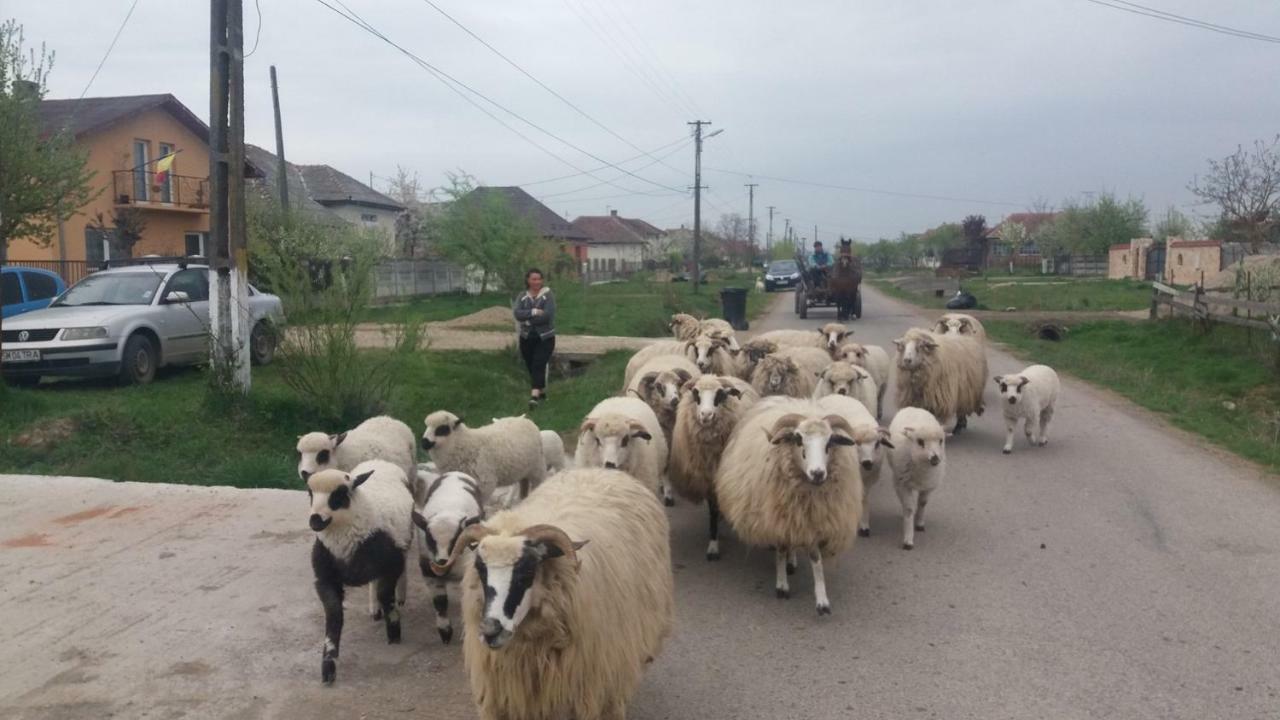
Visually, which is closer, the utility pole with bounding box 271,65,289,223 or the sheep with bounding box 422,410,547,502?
the sheep with bounding box 422,410,547,502

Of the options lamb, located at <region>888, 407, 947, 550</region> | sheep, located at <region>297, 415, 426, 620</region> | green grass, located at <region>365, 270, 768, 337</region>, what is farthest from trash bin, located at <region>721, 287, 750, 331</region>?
sheep, located at <region>297, 415, 426, 620</region>

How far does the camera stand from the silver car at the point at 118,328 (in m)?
12.7

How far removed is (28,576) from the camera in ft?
20.7

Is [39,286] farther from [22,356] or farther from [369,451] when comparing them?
[369,451]

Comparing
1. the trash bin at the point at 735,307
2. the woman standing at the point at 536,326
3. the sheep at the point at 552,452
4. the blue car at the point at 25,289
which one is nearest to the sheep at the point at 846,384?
the sheep at the point at 552,452

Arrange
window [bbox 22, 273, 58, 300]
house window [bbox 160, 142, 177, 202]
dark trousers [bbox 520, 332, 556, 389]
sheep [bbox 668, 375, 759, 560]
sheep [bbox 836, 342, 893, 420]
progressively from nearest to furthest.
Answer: sheep [bbox 668, 375, 759, 560] → sheep [bbox 836, 342, 893, 420] → dark trousers [bbox 520, 332, 556, 389] → window [bbox 22, 273, 58, 300] → house window [bbox 160, 142, 177, 202]

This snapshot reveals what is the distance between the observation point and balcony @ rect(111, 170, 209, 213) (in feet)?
104

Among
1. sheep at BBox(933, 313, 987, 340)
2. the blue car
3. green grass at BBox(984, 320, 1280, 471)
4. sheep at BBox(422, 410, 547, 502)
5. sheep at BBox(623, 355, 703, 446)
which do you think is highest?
the blue car

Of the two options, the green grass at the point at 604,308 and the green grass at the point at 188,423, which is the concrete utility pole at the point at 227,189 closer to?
the green grass at the point at 188,423

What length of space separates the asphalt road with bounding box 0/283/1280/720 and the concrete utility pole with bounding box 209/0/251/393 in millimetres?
2477

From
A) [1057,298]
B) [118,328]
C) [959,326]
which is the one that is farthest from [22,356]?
[1057,298]

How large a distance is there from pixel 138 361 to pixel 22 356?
1365 millimetres

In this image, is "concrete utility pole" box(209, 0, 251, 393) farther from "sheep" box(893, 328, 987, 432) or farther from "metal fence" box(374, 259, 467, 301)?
"metal fence" box(374, 259, 467, 301)

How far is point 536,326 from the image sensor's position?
1279 centimetres
